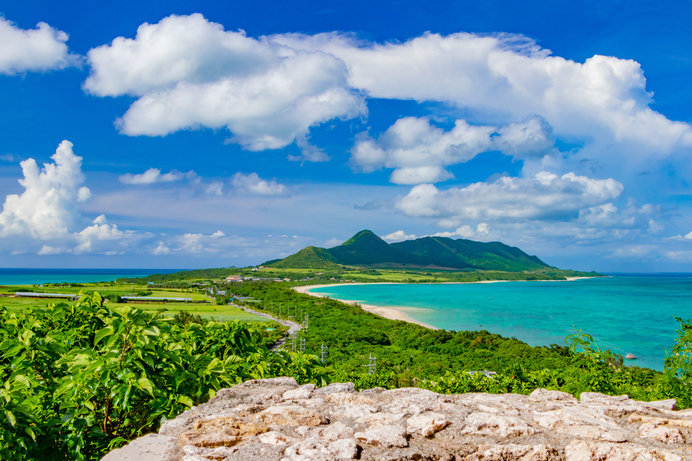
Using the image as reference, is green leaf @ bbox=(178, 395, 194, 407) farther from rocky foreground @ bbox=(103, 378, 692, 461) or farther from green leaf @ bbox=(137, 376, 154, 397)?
green leaf @ bbox=(137, 376, 154, 397)

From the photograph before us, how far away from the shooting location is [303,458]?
9.46ft

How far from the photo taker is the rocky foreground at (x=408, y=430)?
3000mm

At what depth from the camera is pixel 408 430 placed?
11.1 ft

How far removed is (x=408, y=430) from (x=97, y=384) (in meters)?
2.51

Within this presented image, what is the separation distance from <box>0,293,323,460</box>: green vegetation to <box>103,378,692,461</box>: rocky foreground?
0.32m

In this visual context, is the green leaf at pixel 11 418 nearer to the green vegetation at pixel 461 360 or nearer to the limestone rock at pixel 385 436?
the limestone rock at pixel 385 436

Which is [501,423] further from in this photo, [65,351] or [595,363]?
[595,363]

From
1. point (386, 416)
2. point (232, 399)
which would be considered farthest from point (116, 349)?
point (386, 416)

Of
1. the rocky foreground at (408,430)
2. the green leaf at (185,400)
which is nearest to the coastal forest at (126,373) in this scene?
the green leaf at (185,400)

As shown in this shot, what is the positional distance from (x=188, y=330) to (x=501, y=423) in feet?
12.1

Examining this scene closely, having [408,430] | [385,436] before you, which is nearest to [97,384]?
[385,436]

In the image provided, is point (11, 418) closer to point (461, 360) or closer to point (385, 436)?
point (385, 436)

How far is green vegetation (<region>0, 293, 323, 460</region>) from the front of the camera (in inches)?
128

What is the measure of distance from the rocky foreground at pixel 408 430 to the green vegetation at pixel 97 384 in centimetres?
32
